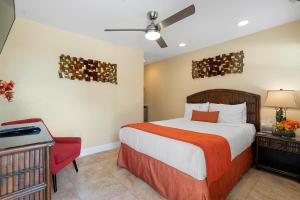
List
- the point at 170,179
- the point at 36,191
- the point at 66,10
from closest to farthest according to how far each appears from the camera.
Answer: the point at 36,191 → the point at 170,179 → the point at 66,10

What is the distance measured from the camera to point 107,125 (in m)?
3.78

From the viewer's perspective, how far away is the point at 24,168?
107 centimetres

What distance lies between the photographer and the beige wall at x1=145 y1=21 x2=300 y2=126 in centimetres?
276

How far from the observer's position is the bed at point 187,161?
1.63 m

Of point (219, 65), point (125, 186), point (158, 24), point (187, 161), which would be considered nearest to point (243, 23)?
point (219, 65)

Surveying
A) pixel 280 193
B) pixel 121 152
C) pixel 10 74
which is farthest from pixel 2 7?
pixel 280 193

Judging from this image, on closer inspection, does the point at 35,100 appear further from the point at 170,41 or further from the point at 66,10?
the point at 170,41

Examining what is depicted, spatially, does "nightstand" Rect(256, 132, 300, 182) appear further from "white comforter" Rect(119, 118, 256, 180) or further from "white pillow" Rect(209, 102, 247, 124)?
"white pillow" Rect(209, 102, 247, 124)

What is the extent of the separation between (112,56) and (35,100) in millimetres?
1901

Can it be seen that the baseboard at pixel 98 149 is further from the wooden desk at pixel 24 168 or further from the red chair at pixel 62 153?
the wooden desk at pixel 24 168

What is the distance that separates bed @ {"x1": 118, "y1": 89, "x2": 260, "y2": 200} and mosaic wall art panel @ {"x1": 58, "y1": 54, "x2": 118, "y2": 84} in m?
1.54

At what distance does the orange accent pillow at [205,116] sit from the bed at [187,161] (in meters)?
0.64

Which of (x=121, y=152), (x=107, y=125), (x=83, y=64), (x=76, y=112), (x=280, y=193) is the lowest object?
(x=280, y=193)

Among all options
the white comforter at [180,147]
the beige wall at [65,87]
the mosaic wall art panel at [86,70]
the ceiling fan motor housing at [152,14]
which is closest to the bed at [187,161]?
the white comforter at [180,147]
